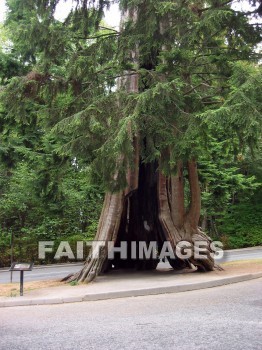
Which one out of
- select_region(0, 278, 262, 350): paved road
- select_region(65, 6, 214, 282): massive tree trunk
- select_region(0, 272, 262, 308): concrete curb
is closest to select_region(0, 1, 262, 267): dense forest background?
select_region(65, 6, 214, 282): massive tree trunk

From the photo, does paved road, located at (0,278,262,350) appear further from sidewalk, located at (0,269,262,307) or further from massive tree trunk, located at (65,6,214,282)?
massive tree trunk, located at (65,6,214,282)

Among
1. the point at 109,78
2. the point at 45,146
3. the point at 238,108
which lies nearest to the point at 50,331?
the point at 238,108

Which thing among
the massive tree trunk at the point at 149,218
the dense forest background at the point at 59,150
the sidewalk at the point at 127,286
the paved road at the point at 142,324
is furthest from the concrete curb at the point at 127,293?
the dense forest background at the point at 59,150

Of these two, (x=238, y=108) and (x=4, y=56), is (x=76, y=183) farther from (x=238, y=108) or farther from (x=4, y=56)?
(x=238, y=108)

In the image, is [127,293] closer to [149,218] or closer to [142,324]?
[142,324]

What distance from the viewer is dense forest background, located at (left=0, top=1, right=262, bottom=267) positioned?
12375 mm

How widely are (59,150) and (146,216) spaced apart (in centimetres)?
474

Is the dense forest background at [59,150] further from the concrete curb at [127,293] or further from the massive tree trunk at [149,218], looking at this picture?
the concrete curb at [127,293]

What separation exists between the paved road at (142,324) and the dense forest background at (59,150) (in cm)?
376

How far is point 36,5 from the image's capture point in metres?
12.9

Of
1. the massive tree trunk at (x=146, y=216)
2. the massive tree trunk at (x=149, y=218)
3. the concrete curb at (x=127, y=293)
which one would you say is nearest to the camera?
the concrete curb at (x=127, y=293)

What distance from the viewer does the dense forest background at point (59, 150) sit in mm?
12375

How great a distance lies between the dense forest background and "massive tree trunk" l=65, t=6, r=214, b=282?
103 cm

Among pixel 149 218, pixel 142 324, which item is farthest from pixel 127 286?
pixel 142 324
